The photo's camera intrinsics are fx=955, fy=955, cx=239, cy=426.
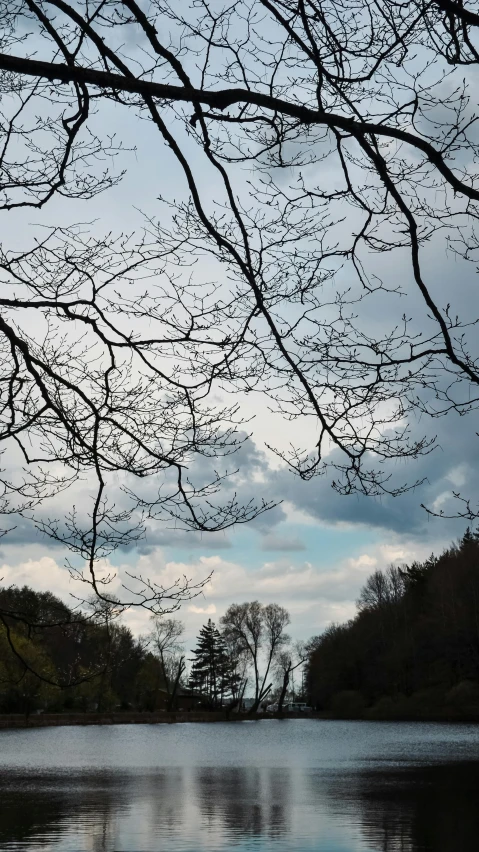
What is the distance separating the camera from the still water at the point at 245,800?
598 inches

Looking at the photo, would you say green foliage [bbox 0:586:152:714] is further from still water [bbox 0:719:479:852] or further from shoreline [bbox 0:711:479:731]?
still water [bbox 0:719:479:852]

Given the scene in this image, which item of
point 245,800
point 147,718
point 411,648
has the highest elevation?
point 411,648

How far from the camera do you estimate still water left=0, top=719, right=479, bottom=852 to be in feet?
49.8

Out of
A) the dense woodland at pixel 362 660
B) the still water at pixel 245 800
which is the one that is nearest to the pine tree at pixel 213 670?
the dense woodland at pixel 362 660

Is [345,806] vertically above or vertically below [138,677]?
below

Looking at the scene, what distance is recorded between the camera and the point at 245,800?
66.3 feet

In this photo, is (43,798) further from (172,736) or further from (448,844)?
(172,736)

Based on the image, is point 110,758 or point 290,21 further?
point 110,758

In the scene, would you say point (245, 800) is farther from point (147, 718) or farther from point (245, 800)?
point (147, 718)

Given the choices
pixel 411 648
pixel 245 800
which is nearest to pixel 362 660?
pixel 411 648

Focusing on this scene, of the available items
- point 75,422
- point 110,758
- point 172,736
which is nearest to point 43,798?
point 110,758

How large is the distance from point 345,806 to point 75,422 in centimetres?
1492

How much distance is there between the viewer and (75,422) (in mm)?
6258

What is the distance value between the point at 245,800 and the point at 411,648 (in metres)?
52.4
